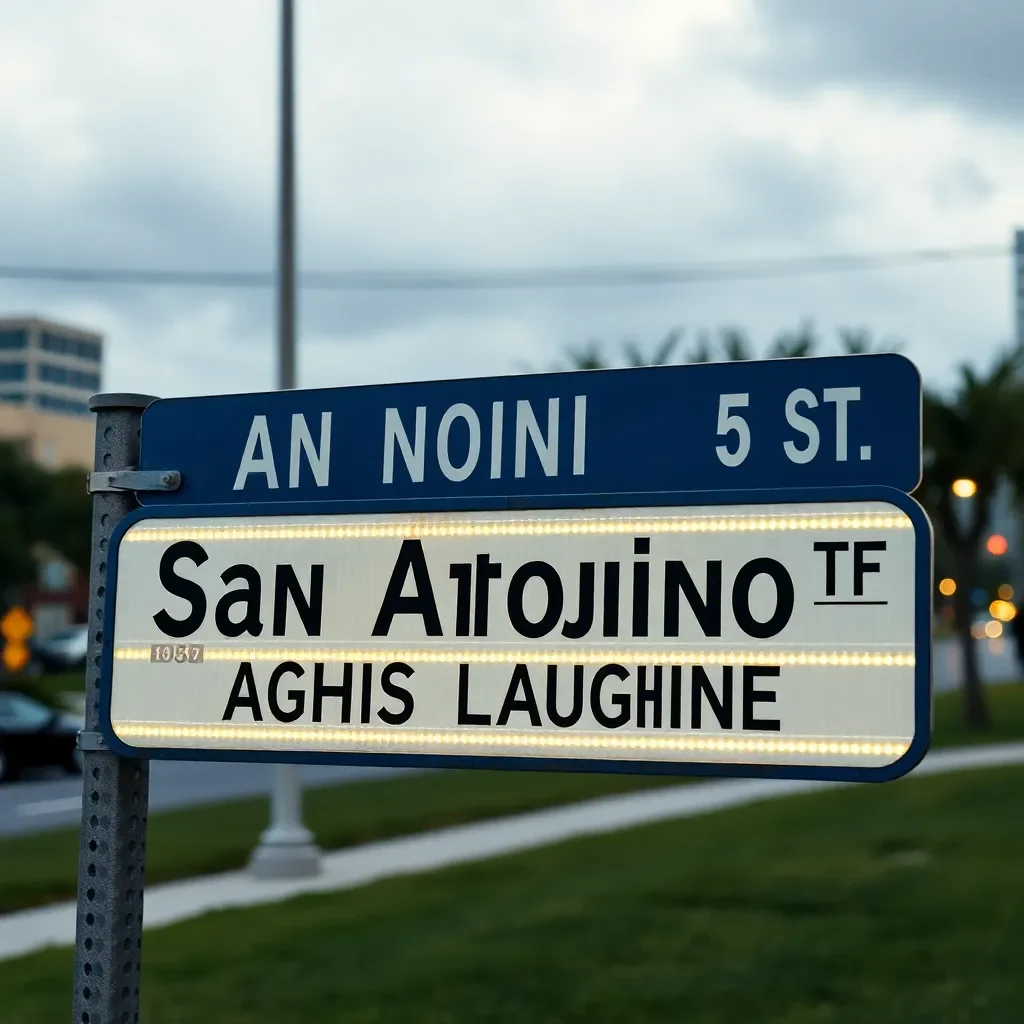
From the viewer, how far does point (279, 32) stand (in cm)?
1423

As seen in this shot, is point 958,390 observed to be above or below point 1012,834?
above

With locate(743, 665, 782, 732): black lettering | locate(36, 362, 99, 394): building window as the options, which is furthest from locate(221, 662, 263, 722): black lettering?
locate(36, 362, 99, 394): building window

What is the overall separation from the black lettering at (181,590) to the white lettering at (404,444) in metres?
0.36

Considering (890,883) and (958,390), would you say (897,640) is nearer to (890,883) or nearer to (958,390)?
(890,883)

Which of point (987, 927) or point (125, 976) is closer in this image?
point (125, 976)

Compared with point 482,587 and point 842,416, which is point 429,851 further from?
point 842,416

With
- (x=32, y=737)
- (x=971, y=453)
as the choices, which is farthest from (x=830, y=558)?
(x=971, y=453)

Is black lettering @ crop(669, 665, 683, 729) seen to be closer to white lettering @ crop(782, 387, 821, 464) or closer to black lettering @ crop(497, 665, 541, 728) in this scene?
black lettering @ crop(497, 665, 541, 728)

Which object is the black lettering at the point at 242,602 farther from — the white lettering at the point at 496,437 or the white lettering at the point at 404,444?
the white lettering at the point at 496,437

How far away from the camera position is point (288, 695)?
262 centimetres

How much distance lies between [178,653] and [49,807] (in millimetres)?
17858

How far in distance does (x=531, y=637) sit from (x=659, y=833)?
41.6 ft

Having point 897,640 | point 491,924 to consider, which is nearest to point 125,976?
point 897,640

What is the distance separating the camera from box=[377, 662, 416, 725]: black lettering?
8.37ft
